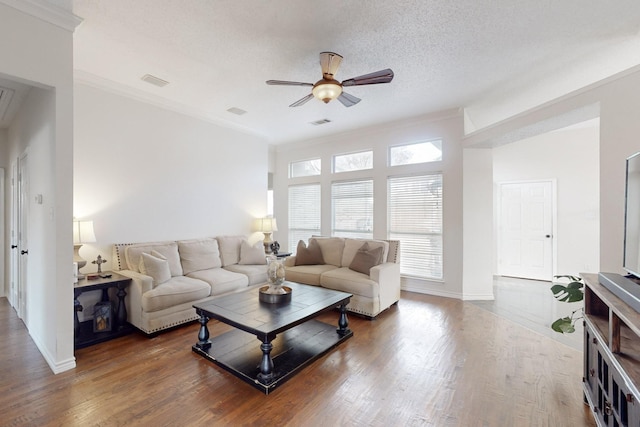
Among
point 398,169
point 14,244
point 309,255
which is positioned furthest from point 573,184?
point 14,244

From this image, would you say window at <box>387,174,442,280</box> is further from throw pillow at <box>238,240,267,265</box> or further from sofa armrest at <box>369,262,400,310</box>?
throw pillow at <box>238,240,267,265</box>

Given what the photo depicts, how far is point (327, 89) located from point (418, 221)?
119 inches

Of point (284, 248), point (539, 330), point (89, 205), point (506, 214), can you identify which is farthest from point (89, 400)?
point (506, 214)

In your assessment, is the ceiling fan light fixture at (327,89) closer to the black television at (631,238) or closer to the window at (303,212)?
the black television at (631,238)

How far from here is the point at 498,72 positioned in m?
3.26

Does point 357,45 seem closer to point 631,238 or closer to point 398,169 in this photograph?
point 631,238

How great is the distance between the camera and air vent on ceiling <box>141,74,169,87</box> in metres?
3.42

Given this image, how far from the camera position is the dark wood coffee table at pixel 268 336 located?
225cm

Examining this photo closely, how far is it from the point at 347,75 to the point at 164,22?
1.84 meters

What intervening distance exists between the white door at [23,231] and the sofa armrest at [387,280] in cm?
391

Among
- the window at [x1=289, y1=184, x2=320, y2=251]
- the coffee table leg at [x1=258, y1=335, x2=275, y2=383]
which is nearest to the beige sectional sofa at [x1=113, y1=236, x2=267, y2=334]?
the coffee table leg at [x1=258, y1=335, x2=275, y2=383]

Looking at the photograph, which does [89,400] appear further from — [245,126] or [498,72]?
[498,72]

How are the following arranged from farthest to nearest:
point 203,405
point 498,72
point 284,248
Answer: point 284,248 → point 498,72 → point 203,405

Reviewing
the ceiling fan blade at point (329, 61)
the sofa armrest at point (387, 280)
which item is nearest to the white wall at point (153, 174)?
the sofa armrest at point (387, 280)
